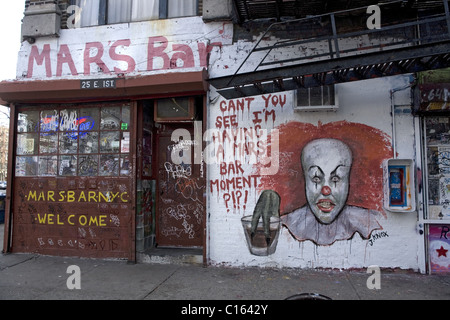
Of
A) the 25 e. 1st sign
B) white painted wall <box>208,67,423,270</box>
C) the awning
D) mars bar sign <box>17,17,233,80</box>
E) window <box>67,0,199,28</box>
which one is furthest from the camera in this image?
window <box>67,0,199,28</box>

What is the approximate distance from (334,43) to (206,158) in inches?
125

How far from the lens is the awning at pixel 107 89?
601cm

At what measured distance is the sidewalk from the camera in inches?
184

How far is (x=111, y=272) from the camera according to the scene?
574cm

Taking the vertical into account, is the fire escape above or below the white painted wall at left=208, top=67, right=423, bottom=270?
above

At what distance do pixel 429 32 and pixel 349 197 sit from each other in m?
3.25

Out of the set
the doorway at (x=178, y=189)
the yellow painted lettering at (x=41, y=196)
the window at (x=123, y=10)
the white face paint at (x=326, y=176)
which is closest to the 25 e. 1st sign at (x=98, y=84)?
the doorway at (x=178, y=189)

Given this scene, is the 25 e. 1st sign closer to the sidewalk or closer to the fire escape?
the fire escape

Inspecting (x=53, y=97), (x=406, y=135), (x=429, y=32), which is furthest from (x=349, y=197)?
(x=53, y=97)

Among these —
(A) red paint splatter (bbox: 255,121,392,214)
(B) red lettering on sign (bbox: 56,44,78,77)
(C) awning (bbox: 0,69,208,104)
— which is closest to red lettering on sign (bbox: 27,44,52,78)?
(B) red lettering on sign (bbox: 56,44,78,77)

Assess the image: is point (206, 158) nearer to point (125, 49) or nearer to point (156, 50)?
point (156, 50)

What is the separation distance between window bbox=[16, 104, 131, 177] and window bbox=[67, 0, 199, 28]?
1.96 meters

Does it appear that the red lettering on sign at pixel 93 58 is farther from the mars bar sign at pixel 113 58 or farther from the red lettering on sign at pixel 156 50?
the red lettering on sign at pixel 156 50

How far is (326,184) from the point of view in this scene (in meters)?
5.78
